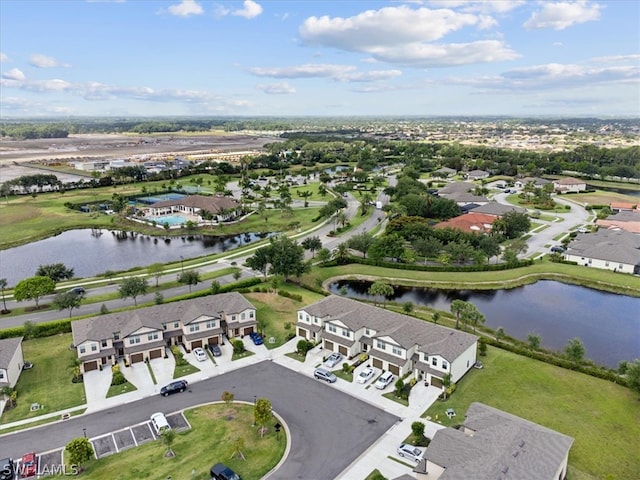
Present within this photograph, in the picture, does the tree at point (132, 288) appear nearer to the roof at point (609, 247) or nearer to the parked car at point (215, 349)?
the parked car at point (215, 349)

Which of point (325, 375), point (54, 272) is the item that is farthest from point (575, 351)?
point (54, 272)

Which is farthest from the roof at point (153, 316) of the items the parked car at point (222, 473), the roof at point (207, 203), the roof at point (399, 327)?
the roof at point (207, 203)

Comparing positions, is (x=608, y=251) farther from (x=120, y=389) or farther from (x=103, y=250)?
(x=103, y=250)

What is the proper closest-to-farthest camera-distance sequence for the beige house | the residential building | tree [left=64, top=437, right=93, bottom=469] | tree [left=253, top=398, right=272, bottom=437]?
tree [left=64, top=437, right=93, bottom=469]
tree [left=253, top=398, right=272, bottom=437]
the beige house
the residential building

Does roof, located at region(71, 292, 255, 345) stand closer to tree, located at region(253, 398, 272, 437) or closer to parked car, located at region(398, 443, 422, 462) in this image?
tree, located at region(253, 398, 272, 437)

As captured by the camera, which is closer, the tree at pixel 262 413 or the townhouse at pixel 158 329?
the tree at pixel 262 413

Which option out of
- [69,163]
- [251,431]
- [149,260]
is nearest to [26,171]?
[69,163]

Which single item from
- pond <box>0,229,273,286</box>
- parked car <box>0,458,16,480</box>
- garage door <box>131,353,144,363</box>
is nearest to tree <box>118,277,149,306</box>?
garage door <box>131,353,144,363</box>
